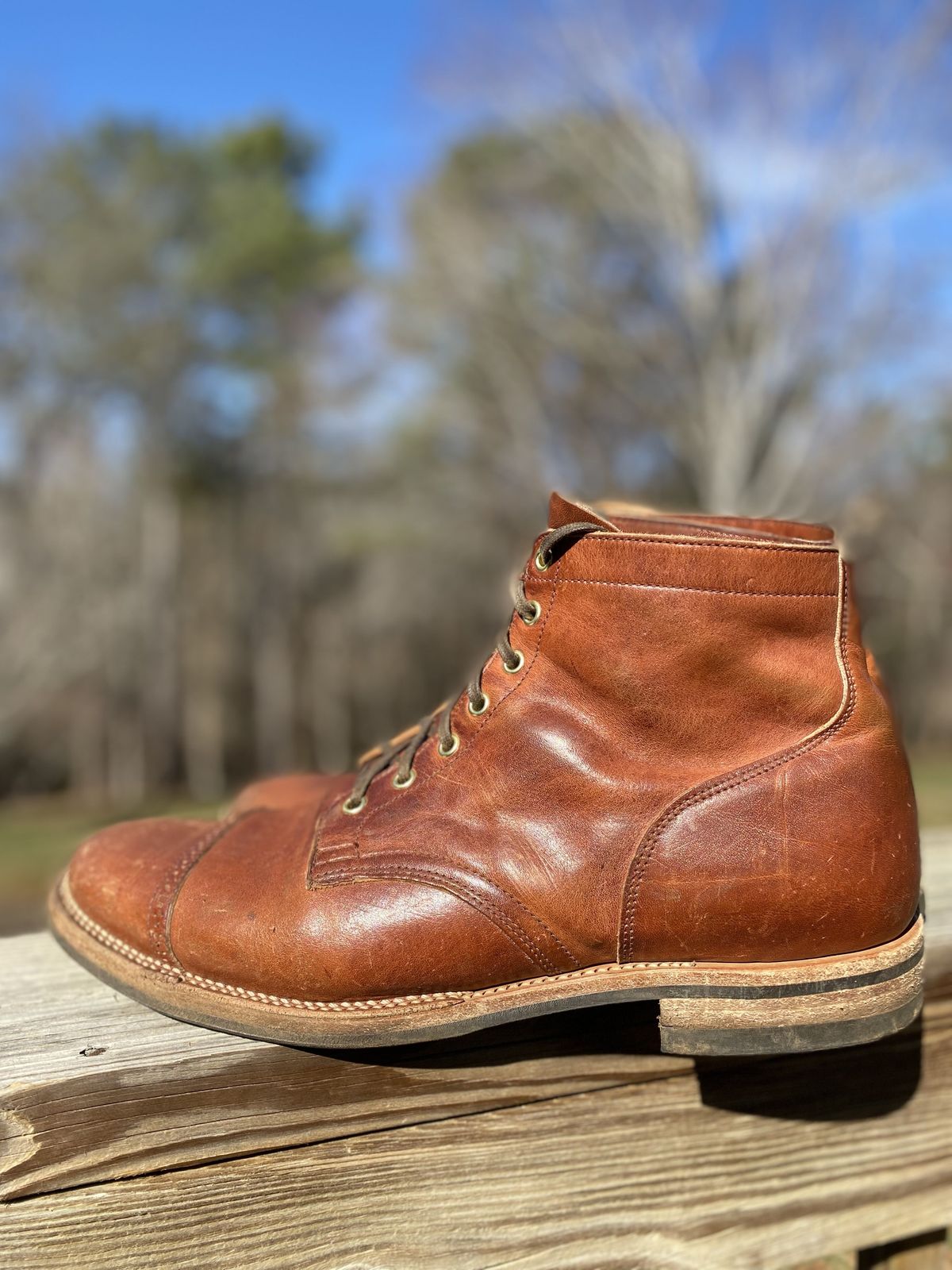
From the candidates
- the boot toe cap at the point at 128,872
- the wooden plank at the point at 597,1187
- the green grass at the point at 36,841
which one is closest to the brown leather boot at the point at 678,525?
the boot toe cap at the point at 128,872

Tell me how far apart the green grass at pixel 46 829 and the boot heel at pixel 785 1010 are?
379 cm

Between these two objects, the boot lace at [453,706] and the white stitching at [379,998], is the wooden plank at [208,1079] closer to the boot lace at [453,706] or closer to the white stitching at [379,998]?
the white stitching at [379,998]

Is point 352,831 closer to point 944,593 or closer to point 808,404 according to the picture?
point 808,404

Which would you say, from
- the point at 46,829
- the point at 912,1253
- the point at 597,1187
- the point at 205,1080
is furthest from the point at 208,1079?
the point at 46,829

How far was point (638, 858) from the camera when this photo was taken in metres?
1.00

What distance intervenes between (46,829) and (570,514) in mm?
11551

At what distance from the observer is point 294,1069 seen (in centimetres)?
99

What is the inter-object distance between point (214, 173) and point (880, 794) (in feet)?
57.6

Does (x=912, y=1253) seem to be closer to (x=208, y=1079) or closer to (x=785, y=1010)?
(x=785, y=1010)

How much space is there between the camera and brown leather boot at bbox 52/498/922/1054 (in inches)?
A: 39.0

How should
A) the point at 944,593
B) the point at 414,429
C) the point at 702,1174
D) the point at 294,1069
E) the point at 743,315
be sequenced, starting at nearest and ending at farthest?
the point at 294,1069, the point at 702,1174, the point at 743,315, the point at 414,429, the point at 944,593

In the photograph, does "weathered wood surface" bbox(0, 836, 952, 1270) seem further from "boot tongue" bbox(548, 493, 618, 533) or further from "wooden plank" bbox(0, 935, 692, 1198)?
"boot tongue" bbox(548, 493, 618, 533)

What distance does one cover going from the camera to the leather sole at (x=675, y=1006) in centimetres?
98

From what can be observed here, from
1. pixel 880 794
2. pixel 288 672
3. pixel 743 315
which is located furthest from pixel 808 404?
pixel 880 794
